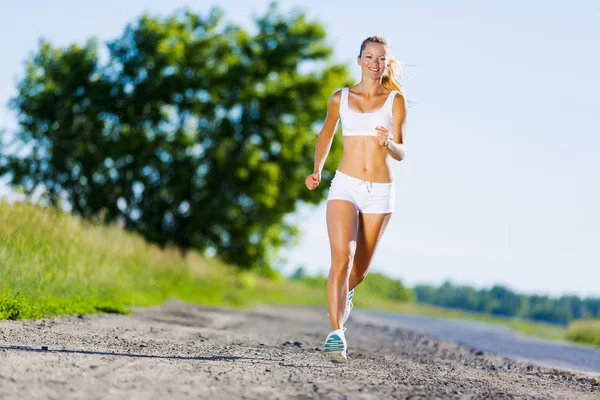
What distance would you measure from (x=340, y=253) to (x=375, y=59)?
5.61ft

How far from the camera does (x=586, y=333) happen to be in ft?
70.1

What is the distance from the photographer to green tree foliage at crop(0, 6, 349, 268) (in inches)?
1211

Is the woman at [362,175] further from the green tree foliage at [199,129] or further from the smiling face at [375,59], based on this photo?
the green tree foliage at [199,129]

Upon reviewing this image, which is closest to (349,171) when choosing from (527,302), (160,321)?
(160,321)

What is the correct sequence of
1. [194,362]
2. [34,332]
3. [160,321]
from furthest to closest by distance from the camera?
1. [160,321]
2. [34,332]
3. [194,362]

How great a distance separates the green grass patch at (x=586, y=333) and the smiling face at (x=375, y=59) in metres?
15.5

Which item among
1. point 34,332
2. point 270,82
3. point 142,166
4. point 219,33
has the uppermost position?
point 219,33

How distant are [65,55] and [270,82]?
9754 mm

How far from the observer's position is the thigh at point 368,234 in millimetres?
6577

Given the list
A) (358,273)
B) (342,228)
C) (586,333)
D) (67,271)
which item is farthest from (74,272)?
(586,333)

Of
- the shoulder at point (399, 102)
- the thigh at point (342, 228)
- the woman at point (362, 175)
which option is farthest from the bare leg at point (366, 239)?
the shoulder at point (399, 102)

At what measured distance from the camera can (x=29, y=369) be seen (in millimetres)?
4758

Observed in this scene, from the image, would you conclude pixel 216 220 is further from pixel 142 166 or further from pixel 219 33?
pixel 219 33

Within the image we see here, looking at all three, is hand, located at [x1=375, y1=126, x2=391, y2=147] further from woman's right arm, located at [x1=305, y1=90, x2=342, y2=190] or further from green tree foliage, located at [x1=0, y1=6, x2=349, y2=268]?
green tree foliage, located at [x1=0, y1=6, x2=349, y2=268]
